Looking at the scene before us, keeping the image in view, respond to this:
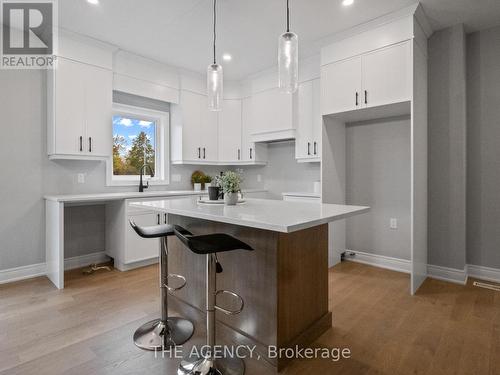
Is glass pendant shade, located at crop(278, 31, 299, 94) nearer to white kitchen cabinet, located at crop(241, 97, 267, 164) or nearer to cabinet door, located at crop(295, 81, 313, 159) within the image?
cabinet door, located at crop(295, 81, 313, 159)

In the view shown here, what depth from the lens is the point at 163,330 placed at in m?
2.00

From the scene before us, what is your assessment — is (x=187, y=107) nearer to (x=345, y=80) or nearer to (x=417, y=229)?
(x=345, y=80)

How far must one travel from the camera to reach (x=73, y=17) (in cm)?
285

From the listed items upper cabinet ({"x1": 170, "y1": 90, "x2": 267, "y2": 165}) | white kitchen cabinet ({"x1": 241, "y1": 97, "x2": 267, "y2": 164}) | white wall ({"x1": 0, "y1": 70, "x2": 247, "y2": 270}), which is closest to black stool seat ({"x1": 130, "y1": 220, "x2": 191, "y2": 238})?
white wall ({"x1": 0, "y1": 70, "x2": 247, "y2": 270})

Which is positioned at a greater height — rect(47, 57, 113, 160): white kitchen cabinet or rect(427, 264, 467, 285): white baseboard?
rect(47, 57, 113, 160): white kitchen cabinet

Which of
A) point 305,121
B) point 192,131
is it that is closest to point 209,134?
point 192,131

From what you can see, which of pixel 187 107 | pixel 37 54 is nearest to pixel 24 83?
pixel 37 54

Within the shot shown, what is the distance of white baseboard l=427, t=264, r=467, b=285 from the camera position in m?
2.99

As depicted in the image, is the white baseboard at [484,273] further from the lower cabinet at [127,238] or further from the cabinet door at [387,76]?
the lower cabinet at [127,238]

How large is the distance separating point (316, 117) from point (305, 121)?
0.61ft

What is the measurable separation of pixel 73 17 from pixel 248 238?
291cm

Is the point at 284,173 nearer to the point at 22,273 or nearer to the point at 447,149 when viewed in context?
the point at 447,149

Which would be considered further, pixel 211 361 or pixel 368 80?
pixel 368 80

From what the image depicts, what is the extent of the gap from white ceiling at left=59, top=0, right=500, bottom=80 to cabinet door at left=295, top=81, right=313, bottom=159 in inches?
20.5
